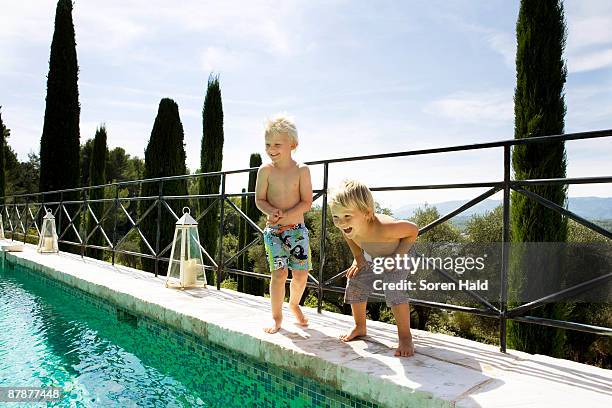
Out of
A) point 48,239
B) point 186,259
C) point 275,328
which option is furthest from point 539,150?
point 48,239

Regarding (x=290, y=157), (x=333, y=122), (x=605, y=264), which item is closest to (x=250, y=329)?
(x=290, y=157)

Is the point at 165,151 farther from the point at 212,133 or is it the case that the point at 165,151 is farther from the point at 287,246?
the point at 287,246

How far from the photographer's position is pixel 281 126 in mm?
2332

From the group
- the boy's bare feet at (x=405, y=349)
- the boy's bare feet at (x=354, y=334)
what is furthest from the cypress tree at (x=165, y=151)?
the boy's bare feet at (x=405, y=349)

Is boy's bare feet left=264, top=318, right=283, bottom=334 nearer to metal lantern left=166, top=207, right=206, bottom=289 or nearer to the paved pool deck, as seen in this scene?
the paved pool deck

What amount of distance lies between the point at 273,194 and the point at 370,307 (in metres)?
12.0

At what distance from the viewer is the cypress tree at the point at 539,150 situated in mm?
5918

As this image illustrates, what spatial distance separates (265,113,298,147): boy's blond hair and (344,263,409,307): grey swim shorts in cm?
82

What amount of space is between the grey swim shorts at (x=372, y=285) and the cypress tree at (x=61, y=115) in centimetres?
1293

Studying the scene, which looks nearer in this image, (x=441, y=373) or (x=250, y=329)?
(x=441, y=373)

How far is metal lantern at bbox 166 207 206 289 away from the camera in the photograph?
3.84 m

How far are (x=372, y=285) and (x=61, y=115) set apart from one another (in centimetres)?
1393

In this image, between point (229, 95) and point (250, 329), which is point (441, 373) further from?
point (229, 95)

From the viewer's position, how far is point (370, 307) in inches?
541
